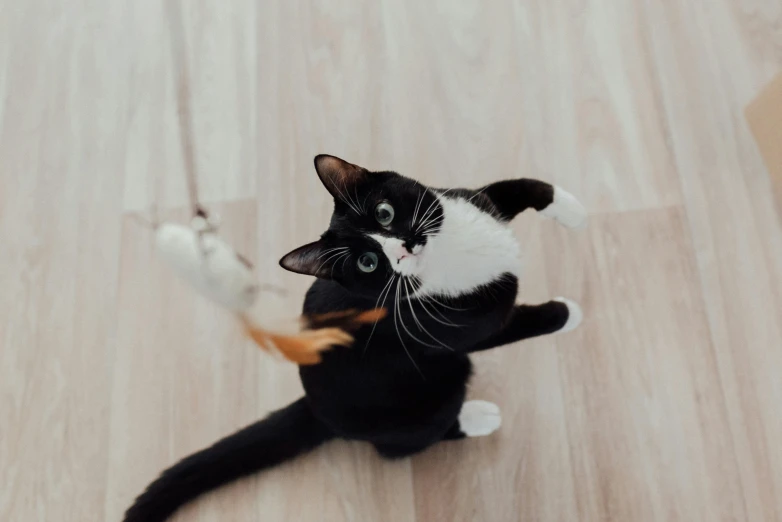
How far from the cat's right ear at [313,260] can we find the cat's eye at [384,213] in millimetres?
76

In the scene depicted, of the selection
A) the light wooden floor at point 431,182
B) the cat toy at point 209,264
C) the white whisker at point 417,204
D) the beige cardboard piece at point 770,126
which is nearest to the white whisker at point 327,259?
the white whisker at point 417,204

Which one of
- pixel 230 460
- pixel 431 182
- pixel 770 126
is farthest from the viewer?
pixel 431 182

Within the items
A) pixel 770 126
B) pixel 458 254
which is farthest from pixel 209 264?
pixel 770 126

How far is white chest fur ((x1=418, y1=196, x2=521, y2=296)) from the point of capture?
0.92m

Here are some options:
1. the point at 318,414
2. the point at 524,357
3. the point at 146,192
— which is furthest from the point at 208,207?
the point at 524,357

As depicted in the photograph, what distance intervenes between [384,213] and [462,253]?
0.13m

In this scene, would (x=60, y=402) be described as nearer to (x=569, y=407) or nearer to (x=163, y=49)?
(x=163, y=49)

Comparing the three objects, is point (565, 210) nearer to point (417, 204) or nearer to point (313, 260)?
point (417, 204)

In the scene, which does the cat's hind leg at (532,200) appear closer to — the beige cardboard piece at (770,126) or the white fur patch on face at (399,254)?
the white fur patch on face at (399,254)

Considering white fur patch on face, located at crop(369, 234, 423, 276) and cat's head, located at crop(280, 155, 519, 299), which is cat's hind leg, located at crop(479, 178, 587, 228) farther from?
white fur patch on face, located at crop(369, 234, 423, 276)

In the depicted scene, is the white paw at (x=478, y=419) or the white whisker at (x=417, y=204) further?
the white paw at (x=478, y=419)

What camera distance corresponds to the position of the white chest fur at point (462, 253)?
92 centimetres

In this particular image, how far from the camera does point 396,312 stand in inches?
36.4

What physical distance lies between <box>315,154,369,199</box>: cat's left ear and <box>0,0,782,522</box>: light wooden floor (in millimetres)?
427
